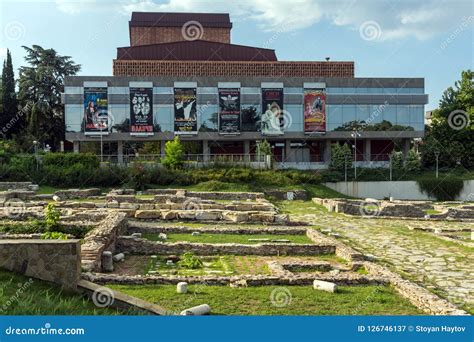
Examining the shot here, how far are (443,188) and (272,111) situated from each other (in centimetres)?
1822

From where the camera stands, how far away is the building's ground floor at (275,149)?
4931 centimetres

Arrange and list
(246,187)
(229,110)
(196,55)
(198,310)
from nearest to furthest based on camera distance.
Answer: (198,310), (246,187), (229,110), (196,55)

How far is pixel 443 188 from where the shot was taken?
42.2 meters

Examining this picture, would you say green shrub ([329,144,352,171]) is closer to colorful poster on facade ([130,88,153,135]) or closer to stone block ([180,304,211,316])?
colorful poster on facade ([130,88,153,135])

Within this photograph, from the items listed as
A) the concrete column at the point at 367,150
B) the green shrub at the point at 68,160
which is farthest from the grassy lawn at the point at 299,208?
the concrete column at the point at 367,150

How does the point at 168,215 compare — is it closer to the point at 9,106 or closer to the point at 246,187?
the point at 246,187

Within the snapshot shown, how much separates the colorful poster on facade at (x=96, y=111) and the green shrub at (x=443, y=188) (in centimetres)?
3050

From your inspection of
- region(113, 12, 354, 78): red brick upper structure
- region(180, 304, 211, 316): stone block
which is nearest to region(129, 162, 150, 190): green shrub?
region(113, 12, 354, 78): red brick upper structure

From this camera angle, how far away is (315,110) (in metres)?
51.4

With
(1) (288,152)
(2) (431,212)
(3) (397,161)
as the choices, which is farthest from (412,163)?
(2) (431,212)

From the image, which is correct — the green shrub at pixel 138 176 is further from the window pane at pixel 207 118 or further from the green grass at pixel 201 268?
the green grass at pixel 201 268

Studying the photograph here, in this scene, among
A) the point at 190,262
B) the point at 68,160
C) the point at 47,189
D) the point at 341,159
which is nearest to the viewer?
the point at 190,262

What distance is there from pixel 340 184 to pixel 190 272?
34.0 m

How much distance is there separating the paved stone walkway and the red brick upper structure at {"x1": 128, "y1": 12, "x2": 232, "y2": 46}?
1930 inches
